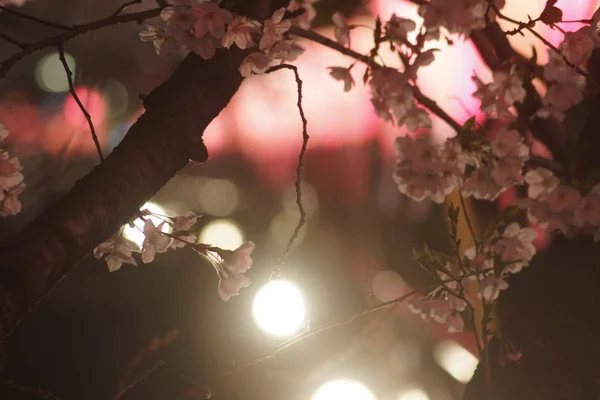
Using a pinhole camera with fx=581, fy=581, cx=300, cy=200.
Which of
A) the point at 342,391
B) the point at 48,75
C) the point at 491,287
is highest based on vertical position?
the point at 491,287

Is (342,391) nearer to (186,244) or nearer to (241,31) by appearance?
(186,244)

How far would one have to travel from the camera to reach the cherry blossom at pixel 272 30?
5.58 feet

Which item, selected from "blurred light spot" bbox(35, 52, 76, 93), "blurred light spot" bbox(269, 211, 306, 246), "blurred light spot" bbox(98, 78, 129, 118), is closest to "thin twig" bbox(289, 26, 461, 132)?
"blurred light spot" bbox(98, 78, 129, 118)

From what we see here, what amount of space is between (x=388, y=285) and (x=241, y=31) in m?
7.72

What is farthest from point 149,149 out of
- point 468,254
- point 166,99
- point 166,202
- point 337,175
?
point 166,202

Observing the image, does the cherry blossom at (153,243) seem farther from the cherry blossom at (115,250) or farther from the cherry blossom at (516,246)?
the cherry blossom at (516,246)

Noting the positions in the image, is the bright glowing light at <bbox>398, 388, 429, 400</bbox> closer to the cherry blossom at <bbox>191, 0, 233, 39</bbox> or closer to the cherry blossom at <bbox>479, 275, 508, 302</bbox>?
the cherry blossom at <bbox>479, 275, 508, 302</bbox>

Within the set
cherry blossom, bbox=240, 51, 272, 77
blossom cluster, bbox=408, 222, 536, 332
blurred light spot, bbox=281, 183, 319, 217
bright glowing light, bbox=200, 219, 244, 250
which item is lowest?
bright glowing light, bbox=200, 219, 244, 250

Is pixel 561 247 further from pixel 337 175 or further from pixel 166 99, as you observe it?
pixel 337 175

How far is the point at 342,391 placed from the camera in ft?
19.4

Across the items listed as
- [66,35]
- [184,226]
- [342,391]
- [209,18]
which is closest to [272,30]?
[209,18]

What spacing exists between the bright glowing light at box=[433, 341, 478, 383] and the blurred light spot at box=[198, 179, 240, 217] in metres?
4.75

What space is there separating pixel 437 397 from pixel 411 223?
2.66 meters

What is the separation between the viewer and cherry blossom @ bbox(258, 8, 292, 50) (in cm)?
170
